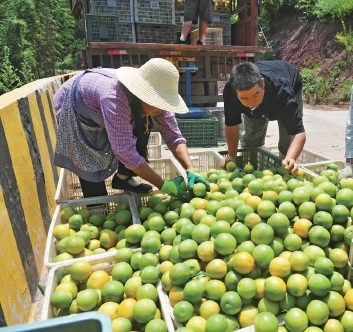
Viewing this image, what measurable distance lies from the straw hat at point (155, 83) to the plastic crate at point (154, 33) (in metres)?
7.22

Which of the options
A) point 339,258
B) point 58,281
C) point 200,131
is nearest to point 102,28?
point 200,131

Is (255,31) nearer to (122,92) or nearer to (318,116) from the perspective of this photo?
(318,116)

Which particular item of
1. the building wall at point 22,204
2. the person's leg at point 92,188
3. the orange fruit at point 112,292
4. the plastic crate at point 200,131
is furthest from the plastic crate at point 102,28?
the orange fruit at point 112,292

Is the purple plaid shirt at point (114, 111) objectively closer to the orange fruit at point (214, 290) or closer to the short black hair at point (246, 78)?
the short black hair at point (246, 78)

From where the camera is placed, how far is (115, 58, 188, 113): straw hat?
2.66m

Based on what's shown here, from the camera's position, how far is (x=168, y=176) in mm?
4336

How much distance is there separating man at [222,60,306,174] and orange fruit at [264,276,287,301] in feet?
5.23

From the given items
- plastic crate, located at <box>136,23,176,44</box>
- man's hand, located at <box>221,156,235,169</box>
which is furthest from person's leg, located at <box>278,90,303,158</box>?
plastic crate, located at <box>136,23,176,44</box>

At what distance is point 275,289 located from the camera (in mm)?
1896

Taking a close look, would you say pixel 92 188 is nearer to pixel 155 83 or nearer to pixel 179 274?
pixel 155 83

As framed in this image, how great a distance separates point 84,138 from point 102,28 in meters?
5.76

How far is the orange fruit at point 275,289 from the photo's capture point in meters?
1.90

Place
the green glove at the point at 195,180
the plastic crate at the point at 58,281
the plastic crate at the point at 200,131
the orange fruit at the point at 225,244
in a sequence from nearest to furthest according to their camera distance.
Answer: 1. the plastic crate at the point at 58,281
2. the orange fruit at the point at 225,244
3. the green glove at the point at 195,180
4. the plastic crate at the point at 200,131

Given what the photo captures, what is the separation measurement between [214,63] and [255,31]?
1.53 meters
